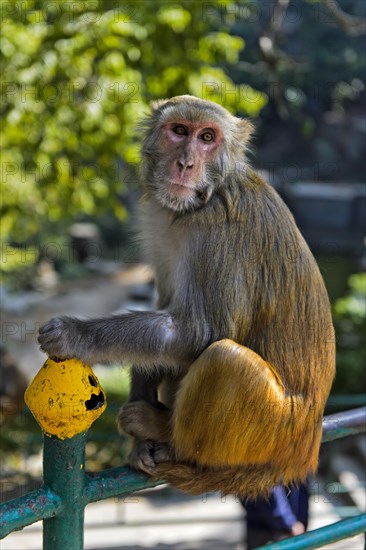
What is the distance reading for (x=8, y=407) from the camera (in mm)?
8516

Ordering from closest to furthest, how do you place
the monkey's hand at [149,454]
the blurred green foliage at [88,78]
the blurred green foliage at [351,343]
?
the monkey's hand at [149,454] → the blurred green foliage at [88,78] → the blurred green foliage at [351,343]

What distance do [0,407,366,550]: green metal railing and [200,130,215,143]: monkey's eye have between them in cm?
148

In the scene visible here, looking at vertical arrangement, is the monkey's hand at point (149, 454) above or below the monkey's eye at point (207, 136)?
below

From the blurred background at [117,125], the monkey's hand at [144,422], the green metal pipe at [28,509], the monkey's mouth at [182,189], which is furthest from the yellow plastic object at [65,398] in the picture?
the blurred background at [117,125]

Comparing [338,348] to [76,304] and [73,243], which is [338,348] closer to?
[76,304]

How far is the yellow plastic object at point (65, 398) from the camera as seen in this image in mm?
1617

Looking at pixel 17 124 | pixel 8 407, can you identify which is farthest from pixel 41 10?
pixel 8 407

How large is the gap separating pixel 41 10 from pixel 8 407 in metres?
5.63

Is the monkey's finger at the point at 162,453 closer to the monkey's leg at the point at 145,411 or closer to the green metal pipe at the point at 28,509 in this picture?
the monkey's leg at the point at 145,411

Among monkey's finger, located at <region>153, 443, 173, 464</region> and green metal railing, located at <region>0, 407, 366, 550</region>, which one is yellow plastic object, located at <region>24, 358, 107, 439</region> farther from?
monkey's finger, located at <region>153, 443, 173, 464</region>

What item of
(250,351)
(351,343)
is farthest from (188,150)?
(351,343)

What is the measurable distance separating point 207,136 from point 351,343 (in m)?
7.03

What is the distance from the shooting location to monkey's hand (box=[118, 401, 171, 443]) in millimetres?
2559

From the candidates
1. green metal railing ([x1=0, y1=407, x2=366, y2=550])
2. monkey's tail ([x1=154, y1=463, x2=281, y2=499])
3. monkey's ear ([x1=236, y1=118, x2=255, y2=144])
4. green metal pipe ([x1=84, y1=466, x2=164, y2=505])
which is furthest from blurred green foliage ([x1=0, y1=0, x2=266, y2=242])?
green metal railing ([x1=0, y1=407, x2=366, y2=550])
